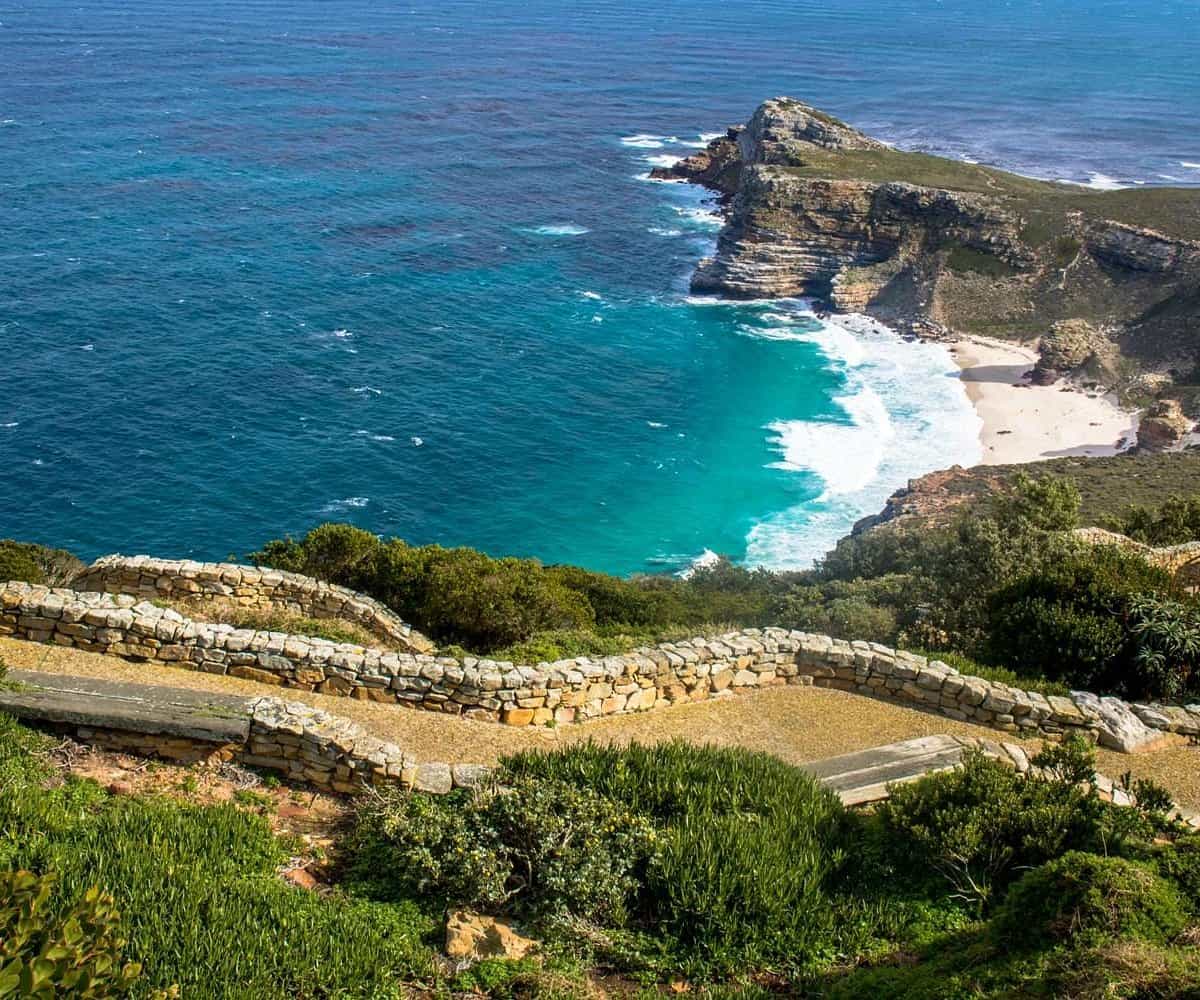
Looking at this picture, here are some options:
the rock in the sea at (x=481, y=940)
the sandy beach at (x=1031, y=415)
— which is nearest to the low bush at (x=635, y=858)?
the rock in the sea at (x=481, y=940)

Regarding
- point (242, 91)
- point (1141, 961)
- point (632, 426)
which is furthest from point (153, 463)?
point (242, 91)

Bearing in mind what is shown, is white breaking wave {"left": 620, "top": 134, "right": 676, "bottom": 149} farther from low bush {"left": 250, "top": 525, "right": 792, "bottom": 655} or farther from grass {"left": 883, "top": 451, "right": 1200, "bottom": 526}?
low bush {"left": 250, "top": 525, "right": 792, "bottom": 655}

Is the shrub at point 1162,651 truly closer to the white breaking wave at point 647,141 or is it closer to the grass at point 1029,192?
the grass at point 1029,192

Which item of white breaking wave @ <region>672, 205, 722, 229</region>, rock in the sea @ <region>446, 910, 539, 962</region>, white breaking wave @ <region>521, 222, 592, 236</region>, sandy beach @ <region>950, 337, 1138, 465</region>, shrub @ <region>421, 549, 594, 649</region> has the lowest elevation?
sandy beach @ <region>950, 337, 1138, 465</region>

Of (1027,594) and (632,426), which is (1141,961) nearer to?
(1027,594)

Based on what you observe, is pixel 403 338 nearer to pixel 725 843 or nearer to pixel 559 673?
pixel 559 673

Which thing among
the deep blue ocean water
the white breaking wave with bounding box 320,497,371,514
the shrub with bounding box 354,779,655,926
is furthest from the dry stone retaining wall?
the white breaking wave with bounding box 320,497,371,514
